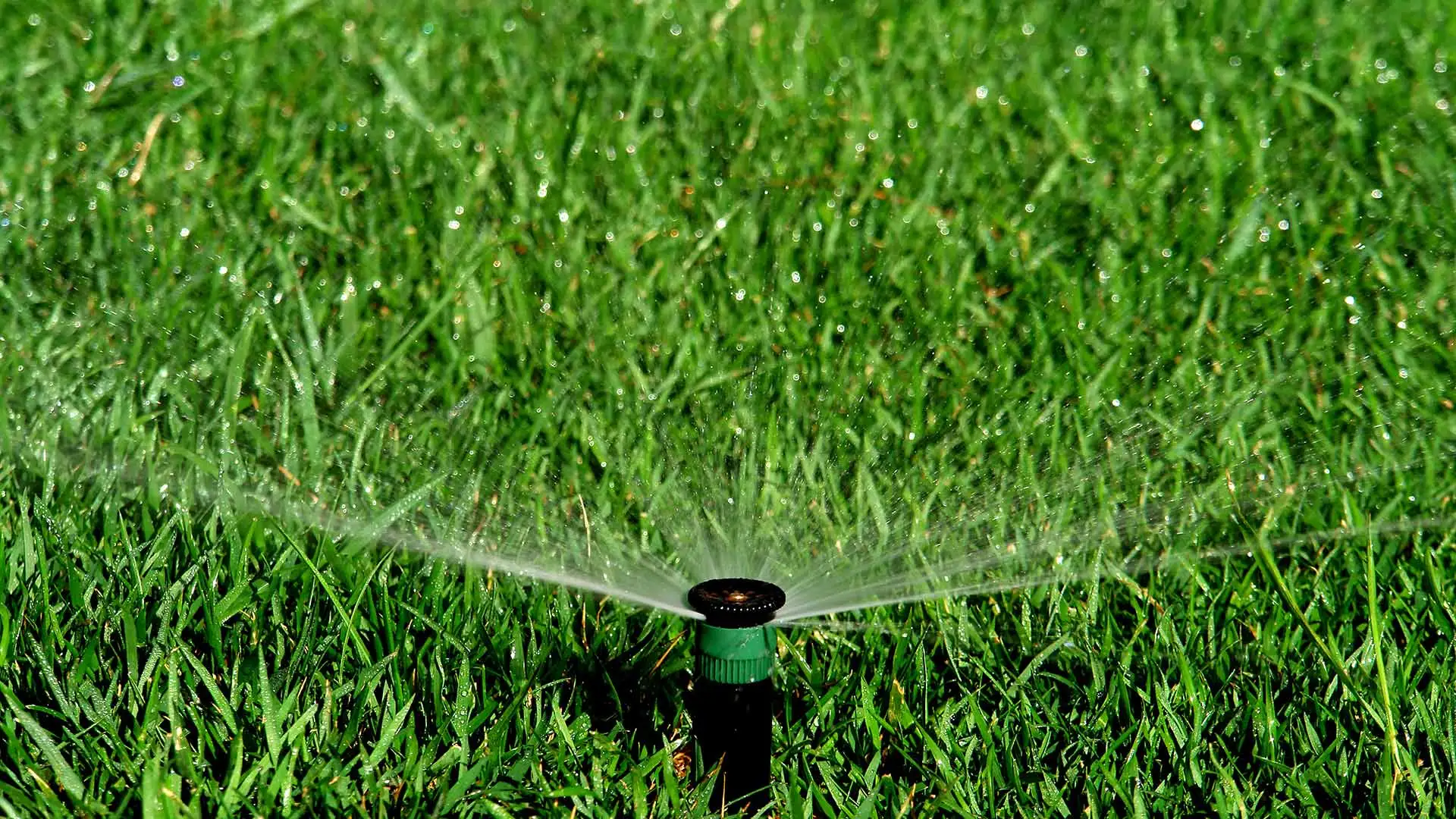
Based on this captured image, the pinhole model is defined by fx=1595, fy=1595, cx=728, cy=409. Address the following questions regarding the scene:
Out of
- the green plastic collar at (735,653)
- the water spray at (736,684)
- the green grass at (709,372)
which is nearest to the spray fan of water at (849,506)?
the green grass at (709,372)

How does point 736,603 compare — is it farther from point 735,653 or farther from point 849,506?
point 849,506

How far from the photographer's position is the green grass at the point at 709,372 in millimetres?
1980

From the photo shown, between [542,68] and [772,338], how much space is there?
4.71 ft

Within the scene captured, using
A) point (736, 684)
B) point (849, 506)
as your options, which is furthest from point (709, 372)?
point (736, 684)

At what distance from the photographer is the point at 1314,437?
107 inches

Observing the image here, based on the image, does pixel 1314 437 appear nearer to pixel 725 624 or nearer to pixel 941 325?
pixel 941 325

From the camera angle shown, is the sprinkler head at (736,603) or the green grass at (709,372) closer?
the sprinkler head at (736,603)

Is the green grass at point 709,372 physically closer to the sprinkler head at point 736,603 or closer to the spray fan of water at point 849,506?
the spray fan of water at point 849,506

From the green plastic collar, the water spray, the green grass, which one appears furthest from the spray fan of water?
the green plastic collar

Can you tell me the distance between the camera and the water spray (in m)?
1.60

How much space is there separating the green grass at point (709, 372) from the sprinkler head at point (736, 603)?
35 centimetres

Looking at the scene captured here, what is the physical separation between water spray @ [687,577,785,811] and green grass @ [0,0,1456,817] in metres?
0.07

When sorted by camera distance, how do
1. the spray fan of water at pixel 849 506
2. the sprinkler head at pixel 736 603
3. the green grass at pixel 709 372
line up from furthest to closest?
the spray fan of water at pixel 849 506 < the green grass at pixel 709 372 < the sprinkler head at pixel 736 603

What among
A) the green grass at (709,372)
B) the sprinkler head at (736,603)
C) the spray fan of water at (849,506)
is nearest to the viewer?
the sprinkler head at (736,603)
